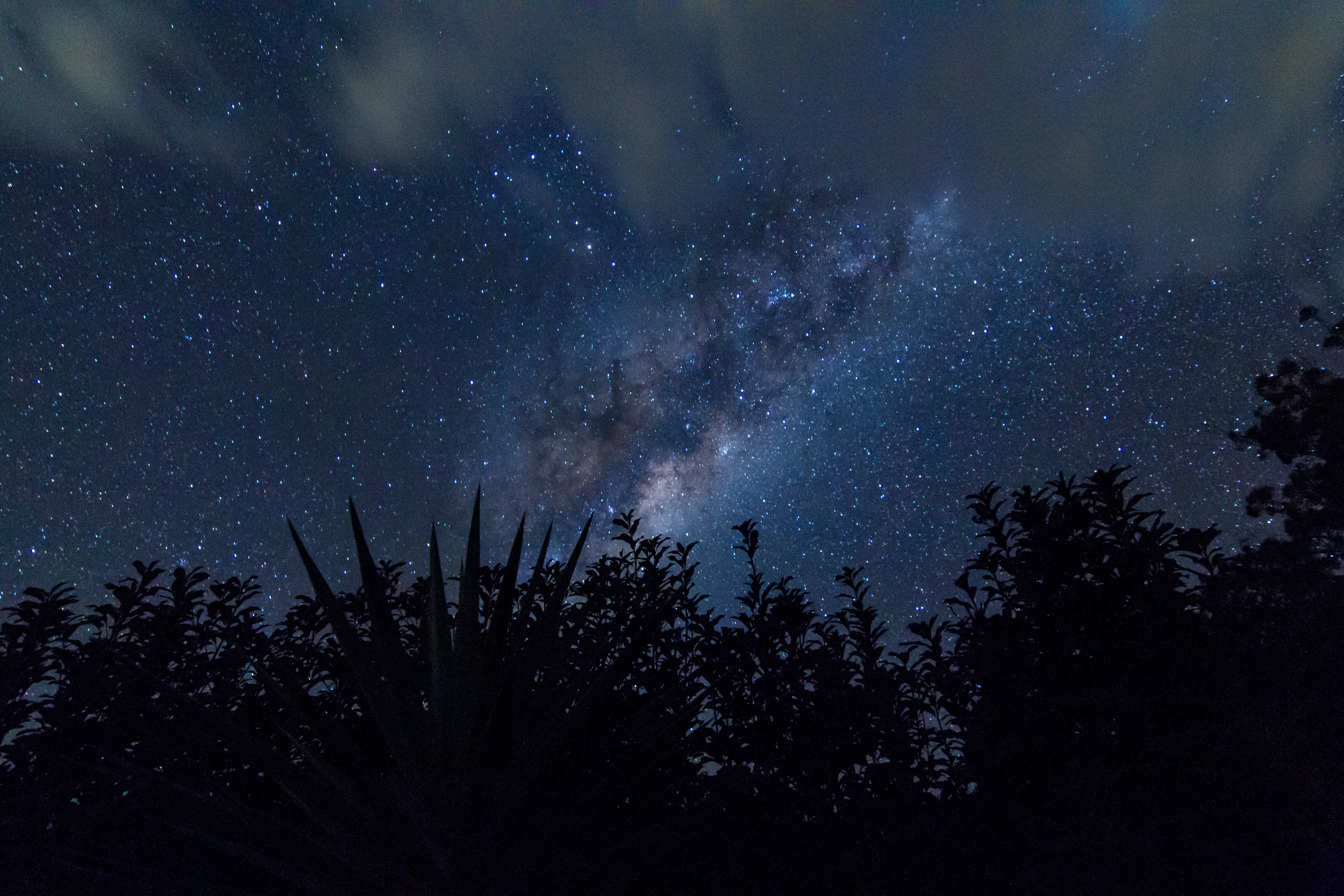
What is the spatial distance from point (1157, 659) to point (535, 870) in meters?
4.04

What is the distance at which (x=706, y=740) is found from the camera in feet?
17.1

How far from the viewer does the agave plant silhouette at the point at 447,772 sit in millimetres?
2947

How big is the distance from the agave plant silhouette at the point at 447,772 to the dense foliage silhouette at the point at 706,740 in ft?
0.06

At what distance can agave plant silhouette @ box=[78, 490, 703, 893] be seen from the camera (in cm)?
295

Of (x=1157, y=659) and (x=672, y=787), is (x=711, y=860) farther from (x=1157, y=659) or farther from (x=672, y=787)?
(x=1157, y=659)

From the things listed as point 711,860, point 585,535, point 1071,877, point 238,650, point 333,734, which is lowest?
point 1071,877

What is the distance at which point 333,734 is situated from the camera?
10.9ft

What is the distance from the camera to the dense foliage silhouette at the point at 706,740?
322cm

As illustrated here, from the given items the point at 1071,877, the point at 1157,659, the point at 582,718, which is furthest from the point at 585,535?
the point at 1157,659

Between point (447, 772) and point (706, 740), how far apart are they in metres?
2.67

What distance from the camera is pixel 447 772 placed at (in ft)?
10.0

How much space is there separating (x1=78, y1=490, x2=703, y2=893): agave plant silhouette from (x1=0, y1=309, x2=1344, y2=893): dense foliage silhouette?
18 mm

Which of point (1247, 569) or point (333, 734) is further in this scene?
point (1247, 569)

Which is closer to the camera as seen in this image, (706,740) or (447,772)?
(447,772)
